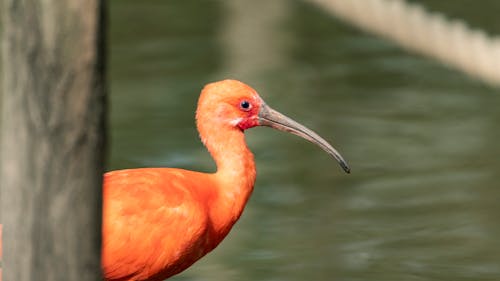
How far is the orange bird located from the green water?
0.95 meters

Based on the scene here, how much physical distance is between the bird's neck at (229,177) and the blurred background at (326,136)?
880 millimetres

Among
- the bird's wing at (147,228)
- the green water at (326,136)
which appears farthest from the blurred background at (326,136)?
the bird's wing at (147,228)

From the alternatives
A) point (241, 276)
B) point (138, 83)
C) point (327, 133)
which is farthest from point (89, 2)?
point (138, 83)

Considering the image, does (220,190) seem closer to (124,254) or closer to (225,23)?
(124,254)

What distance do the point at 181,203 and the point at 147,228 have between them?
157 millimetres

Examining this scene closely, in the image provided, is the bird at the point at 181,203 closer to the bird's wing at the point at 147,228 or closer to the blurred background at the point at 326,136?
the bird's wing at the point at 147,228

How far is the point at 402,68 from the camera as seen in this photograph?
9758mm

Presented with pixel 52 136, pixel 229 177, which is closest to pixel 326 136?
pixel 229 177

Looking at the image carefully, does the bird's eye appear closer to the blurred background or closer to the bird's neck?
the bird's neck

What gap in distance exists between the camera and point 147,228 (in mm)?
5070

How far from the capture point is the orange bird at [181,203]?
5.04 meters

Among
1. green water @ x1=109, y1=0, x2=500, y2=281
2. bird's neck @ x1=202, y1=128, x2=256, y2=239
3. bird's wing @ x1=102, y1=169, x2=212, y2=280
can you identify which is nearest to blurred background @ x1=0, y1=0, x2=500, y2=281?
Result: green water @ x1=109, y1=0, x2=500, y2=281

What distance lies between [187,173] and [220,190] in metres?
0.15

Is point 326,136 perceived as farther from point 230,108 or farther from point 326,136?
point 230,108
